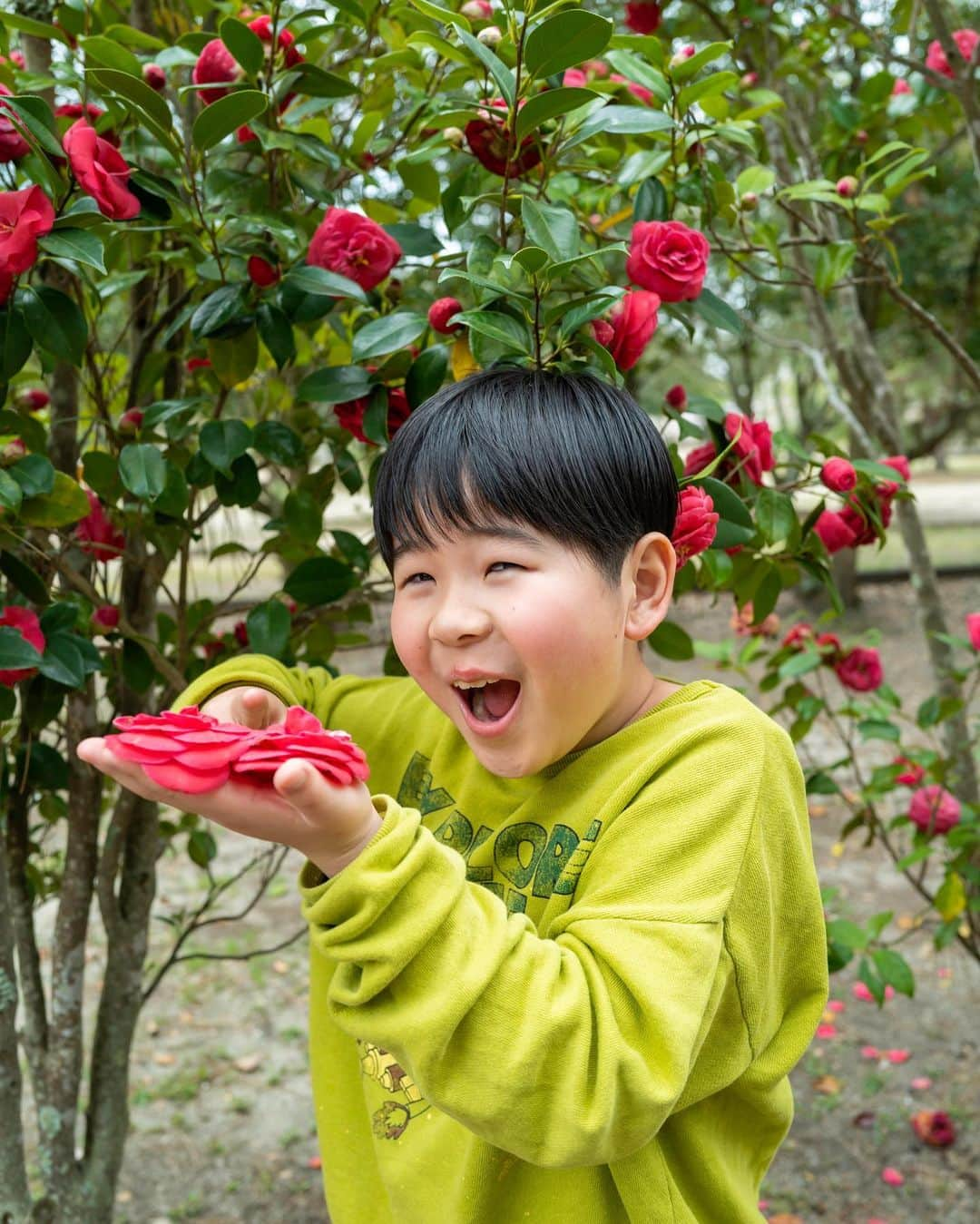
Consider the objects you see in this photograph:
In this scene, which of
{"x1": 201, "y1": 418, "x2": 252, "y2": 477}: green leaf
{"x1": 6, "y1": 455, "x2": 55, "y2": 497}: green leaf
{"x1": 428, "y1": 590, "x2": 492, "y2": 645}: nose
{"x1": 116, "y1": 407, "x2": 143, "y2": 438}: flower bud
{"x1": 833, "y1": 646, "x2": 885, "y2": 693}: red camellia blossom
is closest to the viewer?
{"x1": 428, "y1": 590, "x2": 492, "y2": 645}: nose

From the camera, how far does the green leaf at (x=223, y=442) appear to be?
4.75 ft

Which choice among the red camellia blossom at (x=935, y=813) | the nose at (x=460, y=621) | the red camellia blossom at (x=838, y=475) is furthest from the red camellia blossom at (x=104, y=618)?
the red camellia blossom at (x=935, y=813)

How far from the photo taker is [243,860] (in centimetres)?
453

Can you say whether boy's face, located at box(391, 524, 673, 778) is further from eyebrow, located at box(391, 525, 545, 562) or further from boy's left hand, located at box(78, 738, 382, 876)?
boy's left hand, located at box(78, 738, 382, 876)

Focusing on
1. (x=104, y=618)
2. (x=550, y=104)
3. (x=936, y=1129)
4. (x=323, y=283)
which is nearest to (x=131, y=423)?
(x=104, y=618)

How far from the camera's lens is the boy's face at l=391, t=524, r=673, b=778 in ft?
3.21

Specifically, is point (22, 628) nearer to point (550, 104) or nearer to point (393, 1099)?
point (393, 1099)

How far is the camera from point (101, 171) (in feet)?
3.95

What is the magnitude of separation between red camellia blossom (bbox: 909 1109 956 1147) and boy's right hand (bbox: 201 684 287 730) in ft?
7.17

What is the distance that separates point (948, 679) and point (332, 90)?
194 centimetres

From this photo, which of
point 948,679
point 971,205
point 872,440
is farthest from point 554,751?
point 971,205

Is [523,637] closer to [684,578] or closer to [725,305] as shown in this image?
[684,578]

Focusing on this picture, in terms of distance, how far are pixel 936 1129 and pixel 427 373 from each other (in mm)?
2325

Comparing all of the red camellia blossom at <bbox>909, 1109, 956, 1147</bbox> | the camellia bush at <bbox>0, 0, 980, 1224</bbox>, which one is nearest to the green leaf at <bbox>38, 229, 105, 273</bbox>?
the camellia bush at <bbox>0, 0, 980, 1224</bbox>
